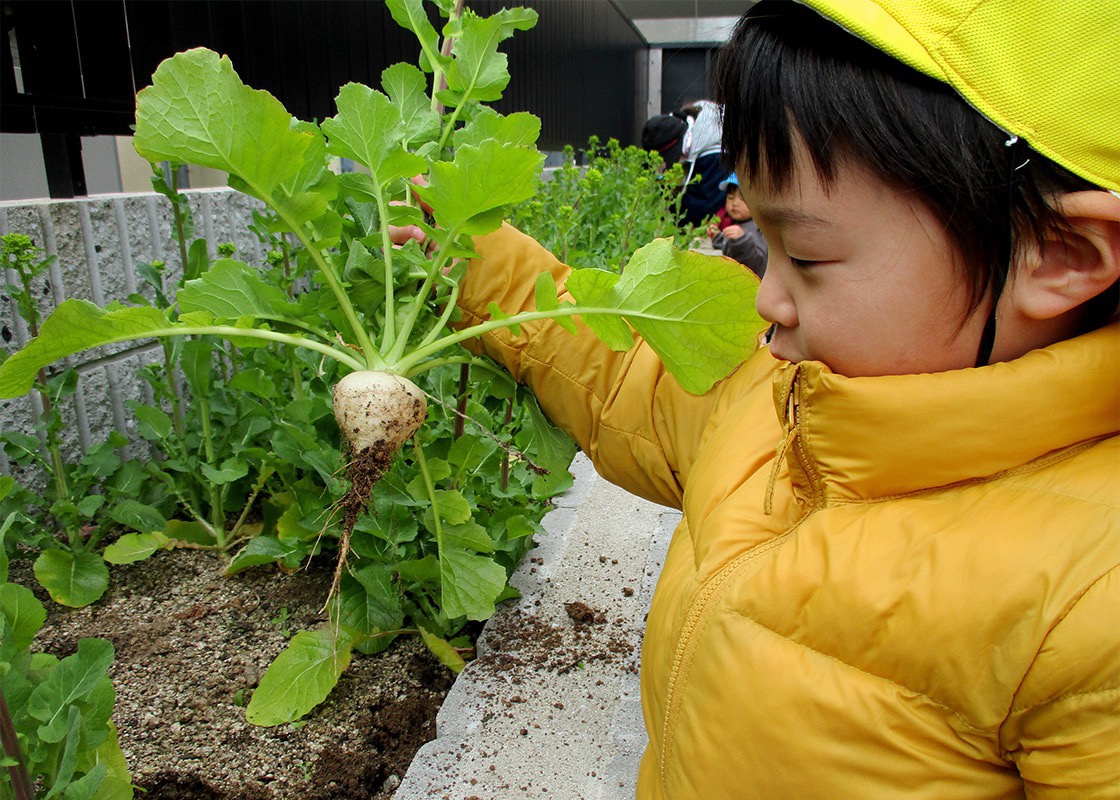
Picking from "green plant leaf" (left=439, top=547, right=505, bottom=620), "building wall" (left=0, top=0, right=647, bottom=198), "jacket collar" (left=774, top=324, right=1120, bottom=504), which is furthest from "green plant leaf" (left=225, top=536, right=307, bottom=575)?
"jacket collar" (left=774, top=324, right=1120, bottom=504)

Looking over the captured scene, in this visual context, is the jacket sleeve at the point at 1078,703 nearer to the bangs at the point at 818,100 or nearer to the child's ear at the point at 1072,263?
the child's ear at the point at 1072,263

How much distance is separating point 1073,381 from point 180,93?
3.84 feet

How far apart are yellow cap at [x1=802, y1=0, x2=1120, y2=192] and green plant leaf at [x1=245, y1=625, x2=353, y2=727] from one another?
1.33m

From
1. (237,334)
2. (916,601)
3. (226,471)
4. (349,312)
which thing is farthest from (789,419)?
(226,471)

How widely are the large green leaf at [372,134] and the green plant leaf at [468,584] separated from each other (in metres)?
0.71

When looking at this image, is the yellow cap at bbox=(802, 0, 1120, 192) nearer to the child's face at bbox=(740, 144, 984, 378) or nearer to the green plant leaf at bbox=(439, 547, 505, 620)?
the child's face at bbox=(740, 144, 984, 378)

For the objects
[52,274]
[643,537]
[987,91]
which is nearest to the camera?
[987,91]

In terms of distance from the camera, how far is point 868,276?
2.95 ft

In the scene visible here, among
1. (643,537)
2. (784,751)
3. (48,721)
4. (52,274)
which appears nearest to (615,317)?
(784,751)

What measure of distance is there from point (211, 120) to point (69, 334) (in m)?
0.37

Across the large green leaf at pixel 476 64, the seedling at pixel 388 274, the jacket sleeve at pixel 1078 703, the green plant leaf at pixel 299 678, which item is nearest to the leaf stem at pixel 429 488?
the seedling at pixel 388 274

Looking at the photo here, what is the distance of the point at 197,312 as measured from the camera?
1.26m

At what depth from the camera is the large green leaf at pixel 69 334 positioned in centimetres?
116

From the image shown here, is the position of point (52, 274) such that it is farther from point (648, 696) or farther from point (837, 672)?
point (837, 672)
